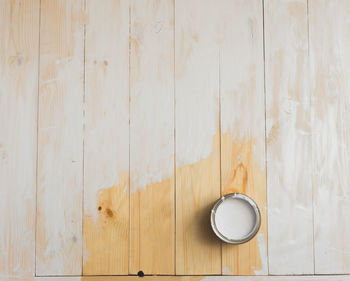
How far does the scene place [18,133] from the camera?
4.83ft

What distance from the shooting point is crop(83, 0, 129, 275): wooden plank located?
1.44m

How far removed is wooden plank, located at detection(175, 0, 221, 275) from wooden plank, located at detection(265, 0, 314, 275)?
0.57 feet

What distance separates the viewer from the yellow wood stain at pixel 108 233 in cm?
143

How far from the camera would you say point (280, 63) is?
149cm

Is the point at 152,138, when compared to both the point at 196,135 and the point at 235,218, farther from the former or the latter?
the point at 235,218

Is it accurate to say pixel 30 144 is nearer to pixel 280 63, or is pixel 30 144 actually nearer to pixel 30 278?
pixel 30 278

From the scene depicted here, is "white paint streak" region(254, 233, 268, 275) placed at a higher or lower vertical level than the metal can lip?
lower

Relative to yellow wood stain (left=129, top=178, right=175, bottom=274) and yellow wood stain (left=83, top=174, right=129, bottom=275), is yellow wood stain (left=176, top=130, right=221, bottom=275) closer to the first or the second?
yellow wood stain (left=129, top=178, right=175, bottom=274)

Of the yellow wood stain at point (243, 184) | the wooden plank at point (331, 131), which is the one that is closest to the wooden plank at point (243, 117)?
the yellow wood stain at point (243, 184)

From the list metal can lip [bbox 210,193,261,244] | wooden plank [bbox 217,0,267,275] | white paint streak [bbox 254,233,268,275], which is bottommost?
white paint streak [bbox 254,233,268,275]

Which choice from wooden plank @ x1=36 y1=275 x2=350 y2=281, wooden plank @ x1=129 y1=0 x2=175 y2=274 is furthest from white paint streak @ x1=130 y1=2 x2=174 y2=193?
wooden plank @ x1=36 y1=275 x2=350 y2=281

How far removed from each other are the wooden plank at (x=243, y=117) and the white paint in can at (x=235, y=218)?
0.07 meters

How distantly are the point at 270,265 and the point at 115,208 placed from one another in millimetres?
516

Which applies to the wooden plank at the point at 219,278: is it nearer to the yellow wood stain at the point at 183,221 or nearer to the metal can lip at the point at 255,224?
the yellow wood stain at the point at 183,221
